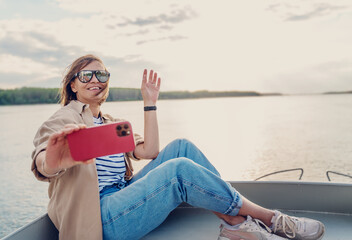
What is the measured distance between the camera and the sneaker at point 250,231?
1.54 metres

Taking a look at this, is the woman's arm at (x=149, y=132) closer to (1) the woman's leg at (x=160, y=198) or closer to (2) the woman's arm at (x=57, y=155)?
(1) the woman's leg at (x=160, y=198)

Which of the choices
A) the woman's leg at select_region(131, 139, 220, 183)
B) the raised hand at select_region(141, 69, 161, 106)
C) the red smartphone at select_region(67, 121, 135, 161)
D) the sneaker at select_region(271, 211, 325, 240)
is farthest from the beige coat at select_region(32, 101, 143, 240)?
the sneaker at select_region(271, 211, 325, 240)

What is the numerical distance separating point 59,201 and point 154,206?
40cm

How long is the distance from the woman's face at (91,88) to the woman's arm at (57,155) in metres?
0.57

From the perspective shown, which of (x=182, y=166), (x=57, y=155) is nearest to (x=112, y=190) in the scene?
(x=182, y=166)

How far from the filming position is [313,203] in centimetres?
210

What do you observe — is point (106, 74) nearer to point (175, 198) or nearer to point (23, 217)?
point (175, 198)

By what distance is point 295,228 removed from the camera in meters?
1.60

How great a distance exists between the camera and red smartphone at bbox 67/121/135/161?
3.56ft

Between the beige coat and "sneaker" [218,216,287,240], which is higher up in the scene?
the beige coat

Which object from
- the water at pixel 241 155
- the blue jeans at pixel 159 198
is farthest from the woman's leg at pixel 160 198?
the water at pixel 241 155

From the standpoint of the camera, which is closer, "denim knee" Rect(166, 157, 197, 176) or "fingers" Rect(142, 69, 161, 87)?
"denim knee" Rect(166, 157, 197, 176)

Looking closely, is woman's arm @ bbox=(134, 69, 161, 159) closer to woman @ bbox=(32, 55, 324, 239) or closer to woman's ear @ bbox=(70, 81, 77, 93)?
woman @ bbox=(32, 55, 324, 239)

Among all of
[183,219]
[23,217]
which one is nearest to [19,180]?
[23,217]
